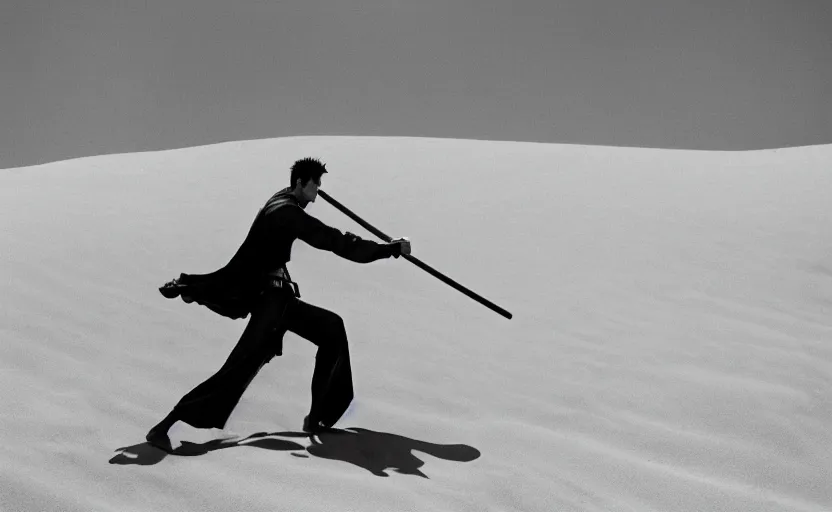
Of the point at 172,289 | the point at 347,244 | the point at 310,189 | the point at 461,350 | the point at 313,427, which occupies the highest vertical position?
the point at 461,350

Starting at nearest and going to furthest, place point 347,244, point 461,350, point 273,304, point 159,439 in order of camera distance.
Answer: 1. point 159,439
2. point 347,244
3. point 273,304
4. point 461,350

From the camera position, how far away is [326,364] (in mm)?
3889

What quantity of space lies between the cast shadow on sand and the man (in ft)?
0.29

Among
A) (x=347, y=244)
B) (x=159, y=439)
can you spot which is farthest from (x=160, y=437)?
(x=347, y=244)

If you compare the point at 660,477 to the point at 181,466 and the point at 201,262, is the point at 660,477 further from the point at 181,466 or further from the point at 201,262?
the point at 201,262

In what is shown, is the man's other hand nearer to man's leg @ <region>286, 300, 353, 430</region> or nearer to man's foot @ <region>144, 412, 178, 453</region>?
man's leg @ <region>286, 300, 353, 430</region>

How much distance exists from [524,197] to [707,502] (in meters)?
7.26

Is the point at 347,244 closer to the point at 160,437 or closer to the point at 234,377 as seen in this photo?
the point at 234,377

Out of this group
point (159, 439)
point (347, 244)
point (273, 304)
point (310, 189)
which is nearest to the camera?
point (159, 439)

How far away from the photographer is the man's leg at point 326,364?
3828mm

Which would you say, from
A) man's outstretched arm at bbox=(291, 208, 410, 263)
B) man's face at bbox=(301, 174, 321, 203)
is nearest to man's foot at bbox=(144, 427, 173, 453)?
man's outstretched arm at bbox=(291, 208, 410, 263)

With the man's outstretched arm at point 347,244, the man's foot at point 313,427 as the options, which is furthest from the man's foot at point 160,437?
the man's outstretched arm at point 347,244

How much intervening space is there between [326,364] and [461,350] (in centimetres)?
173

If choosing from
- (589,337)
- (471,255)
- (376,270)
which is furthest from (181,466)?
(471,255)
